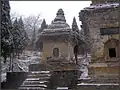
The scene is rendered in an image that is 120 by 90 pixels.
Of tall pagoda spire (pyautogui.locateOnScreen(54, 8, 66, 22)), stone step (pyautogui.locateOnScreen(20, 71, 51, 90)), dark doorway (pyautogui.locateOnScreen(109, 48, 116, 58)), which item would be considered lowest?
stone step (pyautogui.locateOnScreen(20, 71, 51, 90))

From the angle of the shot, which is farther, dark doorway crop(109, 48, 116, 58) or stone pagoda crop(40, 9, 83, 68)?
stone pagoda crop(40, 9, 83, 68)

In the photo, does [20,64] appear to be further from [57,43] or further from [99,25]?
[99,25]

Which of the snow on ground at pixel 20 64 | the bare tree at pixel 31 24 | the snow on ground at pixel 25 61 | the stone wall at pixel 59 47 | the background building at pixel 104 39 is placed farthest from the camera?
the bare tree at pixel 31 24

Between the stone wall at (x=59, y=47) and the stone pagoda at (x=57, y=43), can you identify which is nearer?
the stone pagoda at (x=57, y=43)

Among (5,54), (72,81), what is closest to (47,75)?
(72,81)

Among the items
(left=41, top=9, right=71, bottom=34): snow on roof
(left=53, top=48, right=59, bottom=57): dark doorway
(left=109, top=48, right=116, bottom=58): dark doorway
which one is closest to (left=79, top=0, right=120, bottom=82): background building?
(left=109, top=48, right=116, bottom=58): dark doorway

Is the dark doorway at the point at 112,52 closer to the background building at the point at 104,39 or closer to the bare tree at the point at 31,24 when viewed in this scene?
the background building at the point at 104,39

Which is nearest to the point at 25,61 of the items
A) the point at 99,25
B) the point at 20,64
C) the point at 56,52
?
the point at 20,64

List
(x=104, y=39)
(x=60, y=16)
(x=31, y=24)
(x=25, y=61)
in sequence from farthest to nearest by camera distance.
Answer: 1. (x=31, y=24)
2. (x=25, y=61)
3. (x=60, y=16)
4. (x=104, y=39)

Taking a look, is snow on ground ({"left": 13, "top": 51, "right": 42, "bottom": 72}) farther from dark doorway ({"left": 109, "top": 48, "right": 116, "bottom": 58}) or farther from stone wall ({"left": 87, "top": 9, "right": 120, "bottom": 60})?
dark doorway ({"left": 109, "top": 48, "right": 116, "bottom": 58})

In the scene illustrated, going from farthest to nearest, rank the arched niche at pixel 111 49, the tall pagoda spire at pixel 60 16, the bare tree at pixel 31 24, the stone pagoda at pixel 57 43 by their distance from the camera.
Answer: the bare tree at pixel 31 24 → the tall pagoda spire at pixel 60 16 → the stone pagoda at pixel 57 43 → the arched niche at pixel 111 49

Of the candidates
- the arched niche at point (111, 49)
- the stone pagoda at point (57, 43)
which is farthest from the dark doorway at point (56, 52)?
the arched niche at point (111, 49)

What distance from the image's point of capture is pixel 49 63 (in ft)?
59.3

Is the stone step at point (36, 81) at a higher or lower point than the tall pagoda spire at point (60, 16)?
lower
